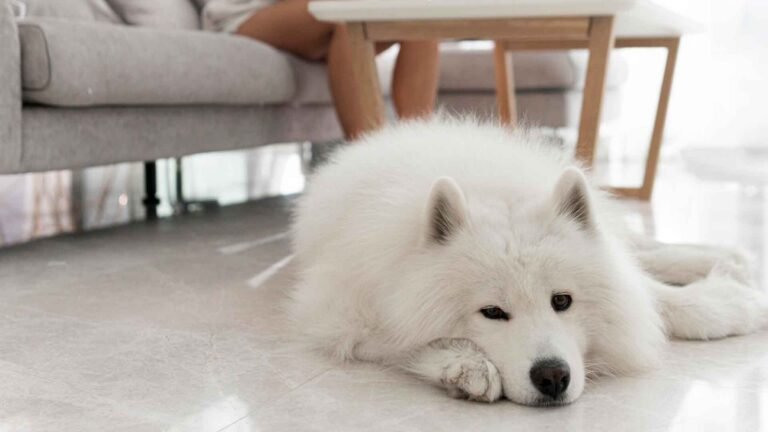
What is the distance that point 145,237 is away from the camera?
351 cm

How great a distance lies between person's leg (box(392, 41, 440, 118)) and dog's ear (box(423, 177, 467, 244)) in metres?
2.74

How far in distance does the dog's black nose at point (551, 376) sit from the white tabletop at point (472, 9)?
6.30 ft

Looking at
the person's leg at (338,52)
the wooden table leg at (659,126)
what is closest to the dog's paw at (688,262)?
the person's leg at (338,52)

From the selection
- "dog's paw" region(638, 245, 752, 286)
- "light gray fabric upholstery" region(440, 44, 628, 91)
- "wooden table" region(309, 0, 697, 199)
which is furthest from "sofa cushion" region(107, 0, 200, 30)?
"dog's paw" region(638, 245, 752, 286)

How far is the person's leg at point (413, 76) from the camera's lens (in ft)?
14.4

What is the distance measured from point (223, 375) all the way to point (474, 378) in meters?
0.52

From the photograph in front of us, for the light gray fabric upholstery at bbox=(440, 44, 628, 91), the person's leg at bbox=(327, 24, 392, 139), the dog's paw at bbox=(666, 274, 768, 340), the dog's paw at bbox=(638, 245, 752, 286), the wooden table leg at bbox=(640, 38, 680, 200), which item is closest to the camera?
the dog's paw at bbox=(666, 274, 768, 340)

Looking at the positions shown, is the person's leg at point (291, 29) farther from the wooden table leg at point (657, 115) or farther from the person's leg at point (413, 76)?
the wooden table leg at point (657, 115)

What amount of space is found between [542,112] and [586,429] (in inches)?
176

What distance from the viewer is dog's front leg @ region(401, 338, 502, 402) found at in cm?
154

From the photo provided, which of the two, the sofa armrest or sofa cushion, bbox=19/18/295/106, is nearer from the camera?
the sofa armrest

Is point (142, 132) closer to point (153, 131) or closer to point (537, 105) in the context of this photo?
point (153, 131)

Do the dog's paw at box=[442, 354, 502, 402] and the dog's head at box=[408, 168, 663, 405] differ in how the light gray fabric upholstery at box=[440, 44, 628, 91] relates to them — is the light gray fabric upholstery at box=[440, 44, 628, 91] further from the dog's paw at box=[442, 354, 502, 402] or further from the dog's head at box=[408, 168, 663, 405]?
the dog's paw at box=[442, 354, 502, 402]

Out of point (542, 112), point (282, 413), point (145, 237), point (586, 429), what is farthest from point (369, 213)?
point (542, 112)
